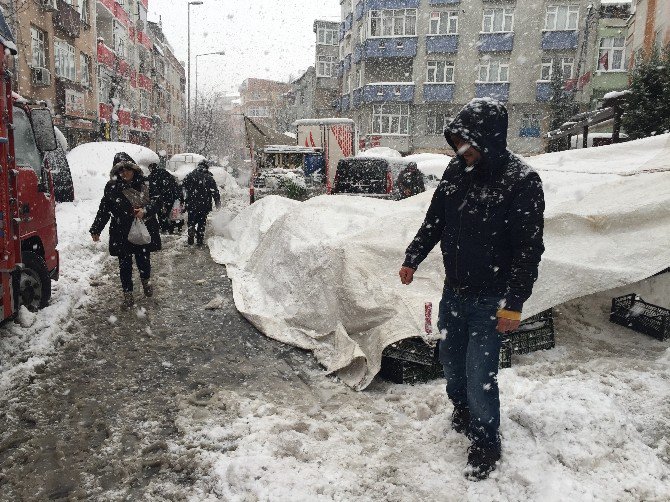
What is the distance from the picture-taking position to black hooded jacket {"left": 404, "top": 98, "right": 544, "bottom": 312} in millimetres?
2502

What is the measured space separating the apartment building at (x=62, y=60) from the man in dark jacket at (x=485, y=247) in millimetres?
18637

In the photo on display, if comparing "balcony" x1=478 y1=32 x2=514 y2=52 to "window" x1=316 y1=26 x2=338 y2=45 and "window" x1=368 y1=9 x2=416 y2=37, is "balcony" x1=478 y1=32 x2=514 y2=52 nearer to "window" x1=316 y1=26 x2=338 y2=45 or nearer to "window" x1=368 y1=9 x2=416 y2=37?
"window" x1=368 y1=9 x2=416 y2=37

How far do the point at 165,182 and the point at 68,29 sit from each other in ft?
58.5

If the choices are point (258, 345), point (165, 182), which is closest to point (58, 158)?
point (165, 182)

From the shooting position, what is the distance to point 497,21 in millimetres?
32750

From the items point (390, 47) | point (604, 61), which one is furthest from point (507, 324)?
point (390, 47)

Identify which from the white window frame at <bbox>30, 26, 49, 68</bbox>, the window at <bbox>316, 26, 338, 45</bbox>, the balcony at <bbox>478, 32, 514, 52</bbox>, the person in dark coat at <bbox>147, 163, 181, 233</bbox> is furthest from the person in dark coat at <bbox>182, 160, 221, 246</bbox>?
the window at <bbox>316, 26, 338, 45</bbox>

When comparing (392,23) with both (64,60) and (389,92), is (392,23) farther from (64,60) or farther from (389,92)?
(64,60)

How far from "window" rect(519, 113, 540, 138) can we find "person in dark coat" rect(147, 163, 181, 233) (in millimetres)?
27648

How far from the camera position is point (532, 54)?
32281 millimetres

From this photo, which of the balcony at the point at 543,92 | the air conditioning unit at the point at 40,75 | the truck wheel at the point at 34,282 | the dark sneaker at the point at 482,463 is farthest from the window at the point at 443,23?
the dark sneaker at the point at 482,463

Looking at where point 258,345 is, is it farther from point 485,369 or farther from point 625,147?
point 625,147

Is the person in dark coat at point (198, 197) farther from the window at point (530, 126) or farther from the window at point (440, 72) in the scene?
the window at point (530, 126)

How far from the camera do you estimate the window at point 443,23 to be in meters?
33.4
